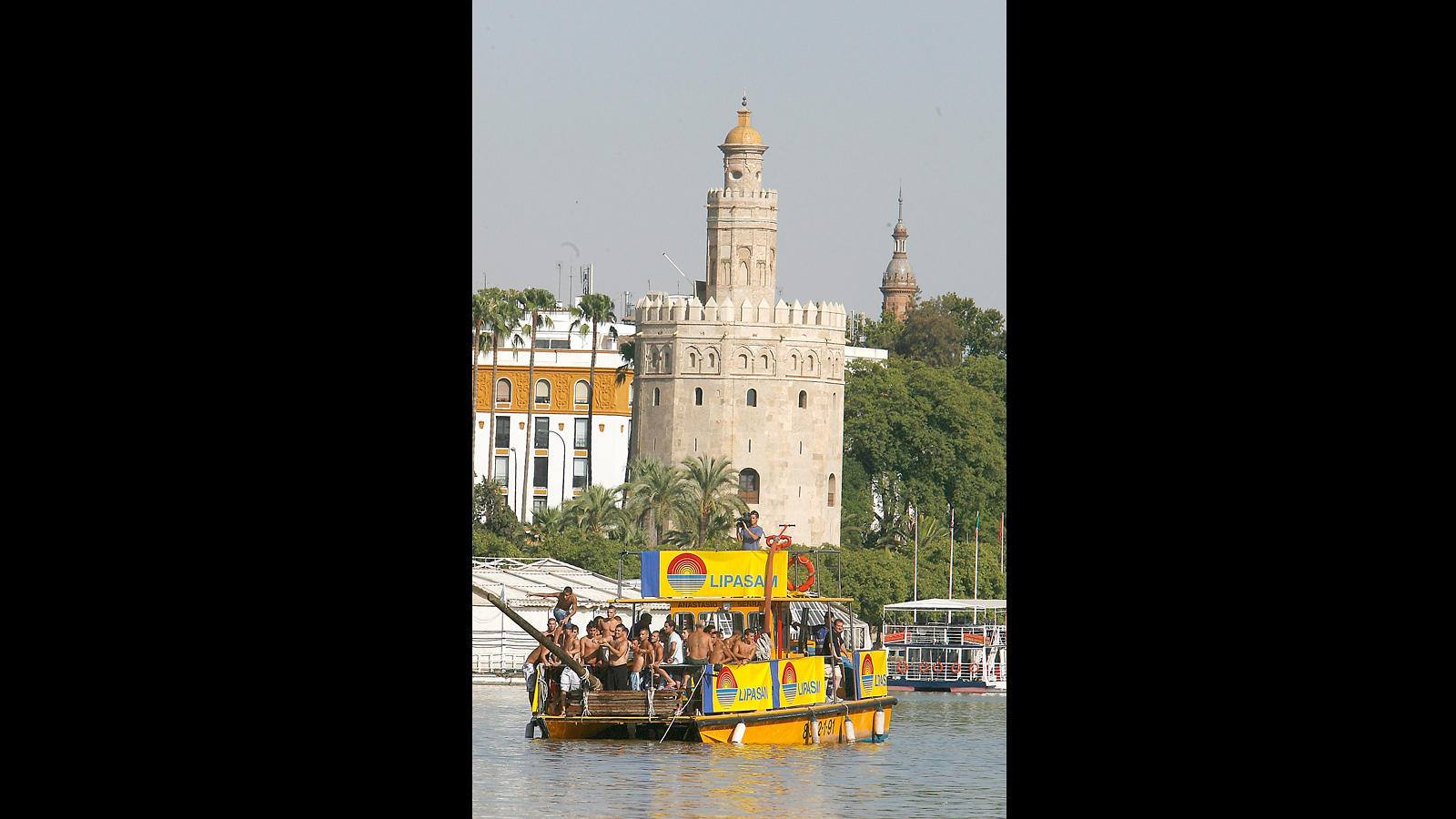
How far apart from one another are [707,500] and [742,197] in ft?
26.7

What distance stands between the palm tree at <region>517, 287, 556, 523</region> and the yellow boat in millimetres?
25575

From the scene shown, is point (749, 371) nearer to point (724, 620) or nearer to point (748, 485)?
point (748, 485)

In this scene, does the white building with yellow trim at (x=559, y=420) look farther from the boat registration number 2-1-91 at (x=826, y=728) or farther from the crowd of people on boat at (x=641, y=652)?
the crowd of people on boat at (x=641, y=652)

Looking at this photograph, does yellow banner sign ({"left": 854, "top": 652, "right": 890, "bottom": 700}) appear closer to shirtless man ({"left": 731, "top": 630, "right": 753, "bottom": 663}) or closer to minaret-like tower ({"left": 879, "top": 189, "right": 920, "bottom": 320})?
shirtless man ({"left": 731, "top": 630, "right": 753, "bottom": 663})

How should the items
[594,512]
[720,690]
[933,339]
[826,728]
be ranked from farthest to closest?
[933,339] → [594,512] → [826,728] → [720,690]

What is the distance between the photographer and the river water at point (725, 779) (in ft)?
56.1

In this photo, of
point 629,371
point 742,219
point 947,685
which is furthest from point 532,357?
point 947,685

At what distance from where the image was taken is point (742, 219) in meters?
50.6

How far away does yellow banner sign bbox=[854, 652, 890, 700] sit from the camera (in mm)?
22547

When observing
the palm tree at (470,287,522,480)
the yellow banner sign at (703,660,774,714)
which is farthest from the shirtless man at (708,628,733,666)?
the palm tree at (470,287,522,480)
